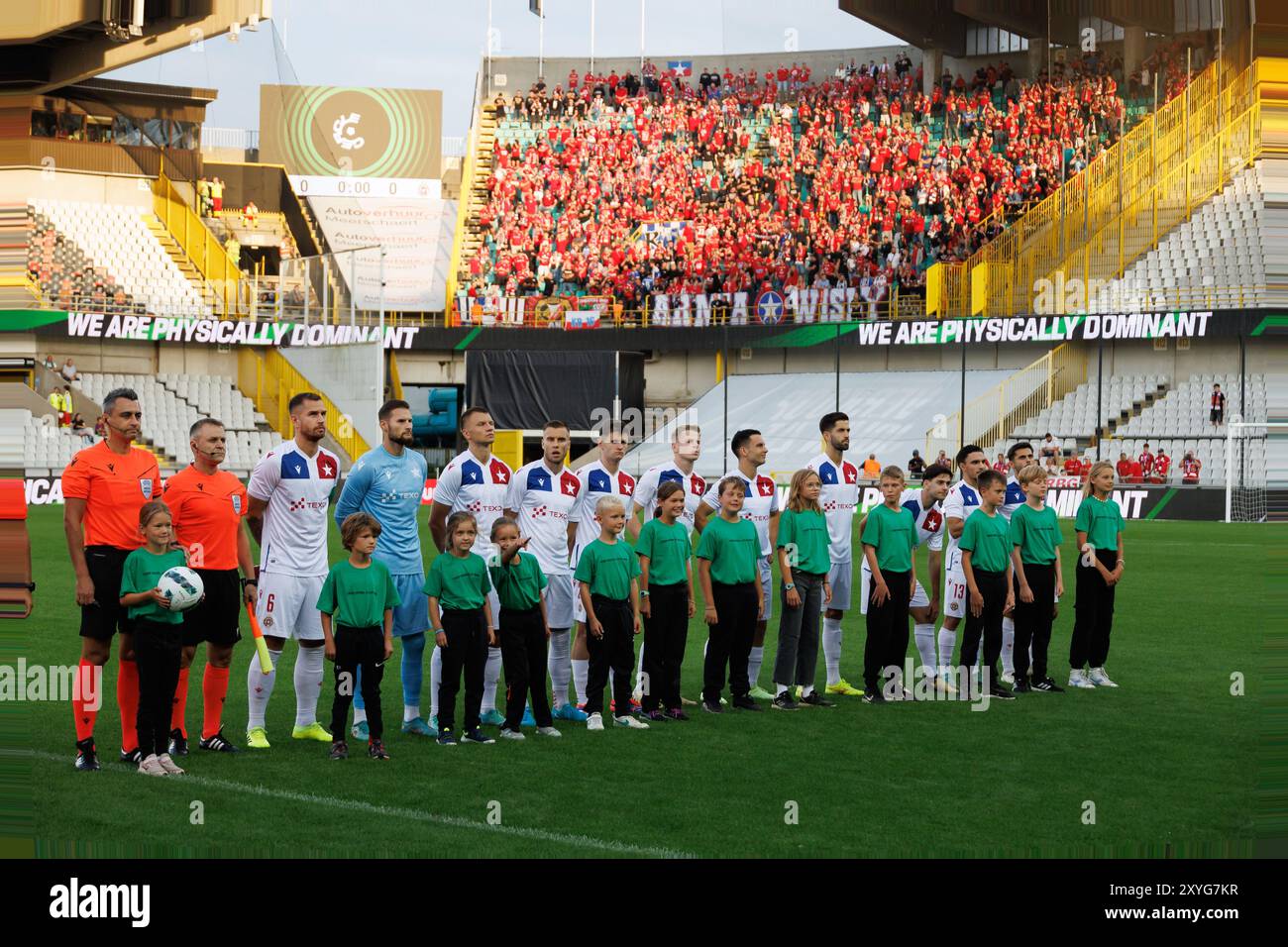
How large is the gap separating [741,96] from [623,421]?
43.8 ft

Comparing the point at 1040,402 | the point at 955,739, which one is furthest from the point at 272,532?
the point at 1040,402

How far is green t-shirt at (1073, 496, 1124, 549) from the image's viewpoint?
11.9 m

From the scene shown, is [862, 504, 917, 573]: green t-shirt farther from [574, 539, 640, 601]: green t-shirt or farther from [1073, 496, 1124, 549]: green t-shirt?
[574, 539, 640, 601]: green t-shirt

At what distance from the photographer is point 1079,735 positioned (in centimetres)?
977

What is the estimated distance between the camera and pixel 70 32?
3510 mm

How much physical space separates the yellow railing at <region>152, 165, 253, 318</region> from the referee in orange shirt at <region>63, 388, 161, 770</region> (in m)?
34.1

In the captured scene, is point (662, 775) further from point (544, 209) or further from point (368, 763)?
point (544, 209)

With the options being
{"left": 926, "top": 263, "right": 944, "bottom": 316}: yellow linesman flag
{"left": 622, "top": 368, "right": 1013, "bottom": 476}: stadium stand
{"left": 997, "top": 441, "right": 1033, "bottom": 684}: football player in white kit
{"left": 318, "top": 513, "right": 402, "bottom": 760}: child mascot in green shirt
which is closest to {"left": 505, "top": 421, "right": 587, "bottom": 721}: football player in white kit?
{"left": 318, "top": 513, "right": 402, "bottom": 760}: child mascot in green shirt

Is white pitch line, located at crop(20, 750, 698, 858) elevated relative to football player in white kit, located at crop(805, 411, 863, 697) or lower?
lower

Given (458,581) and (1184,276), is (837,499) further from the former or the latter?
(1184,276)

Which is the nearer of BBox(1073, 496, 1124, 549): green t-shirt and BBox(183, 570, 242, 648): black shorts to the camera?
BBox(183, 570, 242, 648): black shorts

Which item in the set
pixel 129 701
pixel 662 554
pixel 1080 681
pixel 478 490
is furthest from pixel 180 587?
pixel 1080 681

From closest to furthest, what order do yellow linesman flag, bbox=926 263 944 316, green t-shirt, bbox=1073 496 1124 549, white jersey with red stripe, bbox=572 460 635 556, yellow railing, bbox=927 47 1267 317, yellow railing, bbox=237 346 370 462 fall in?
white jersey with red stripe, bbox=572 460 635 556
green t-shirt, bbox=1073 496 1124 549
yellow railing, bbox=927 47 1267 317
yellow railing, bbox=237 346 370 462
yellow linesman flag, bbox=926 263 944 316

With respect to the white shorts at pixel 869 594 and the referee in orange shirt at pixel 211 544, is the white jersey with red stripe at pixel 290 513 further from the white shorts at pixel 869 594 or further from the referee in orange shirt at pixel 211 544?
the white shorts at pixel 869 594
